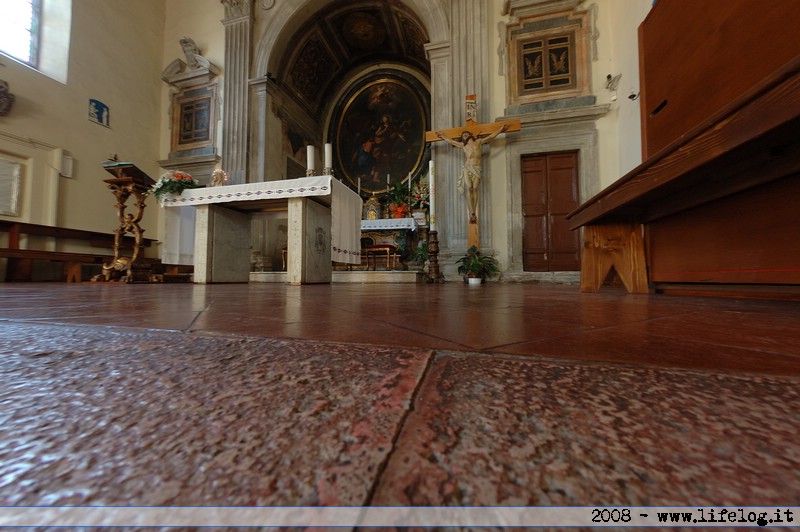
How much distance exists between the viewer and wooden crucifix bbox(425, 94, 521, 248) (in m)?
5.34

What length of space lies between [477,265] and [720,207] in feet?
11.3

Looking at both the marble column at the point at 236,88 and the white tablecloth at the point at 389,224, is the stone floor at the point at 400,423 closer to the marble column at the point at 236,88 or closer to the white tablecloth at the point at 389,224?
the white tablecloth at the point at 389,224

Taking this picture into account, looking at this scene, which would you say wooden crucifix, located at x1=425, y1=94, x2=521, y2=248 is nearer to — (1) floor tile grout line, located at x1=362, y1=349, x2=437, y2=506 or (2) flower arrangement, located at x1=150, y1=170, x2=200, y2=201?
(2) flower arrangement, located at x1=150, y1=170, x2=200, y2=201

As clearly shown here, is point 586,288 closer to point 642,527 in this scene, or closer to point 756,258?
point 756,258

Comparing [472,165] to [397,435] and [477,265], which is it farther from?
[397,435]

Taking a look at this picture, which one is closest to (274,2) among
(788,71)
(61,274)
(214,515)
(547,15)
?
(547,15)

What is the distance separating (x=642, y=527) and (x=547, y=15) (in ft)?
24.6

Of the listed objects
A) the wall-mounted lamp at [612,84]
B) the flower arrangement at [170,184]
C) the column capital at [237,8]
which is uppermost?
the column capital at [237,8]

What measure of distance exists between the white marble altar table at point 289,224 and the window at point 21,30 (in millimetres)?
5418

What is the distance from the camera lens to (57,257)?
4586 mm

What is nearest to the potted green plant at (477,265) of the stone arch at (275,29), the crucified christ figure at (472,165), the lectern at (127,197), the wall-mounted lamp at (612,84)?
the crucified christ figure at (472,165)

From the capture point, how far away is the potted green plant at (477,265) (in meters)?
5.05

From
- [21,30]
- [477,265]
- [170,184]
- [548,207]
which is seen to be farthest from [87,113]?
[548,207]

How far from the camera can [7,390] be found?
33 cm
